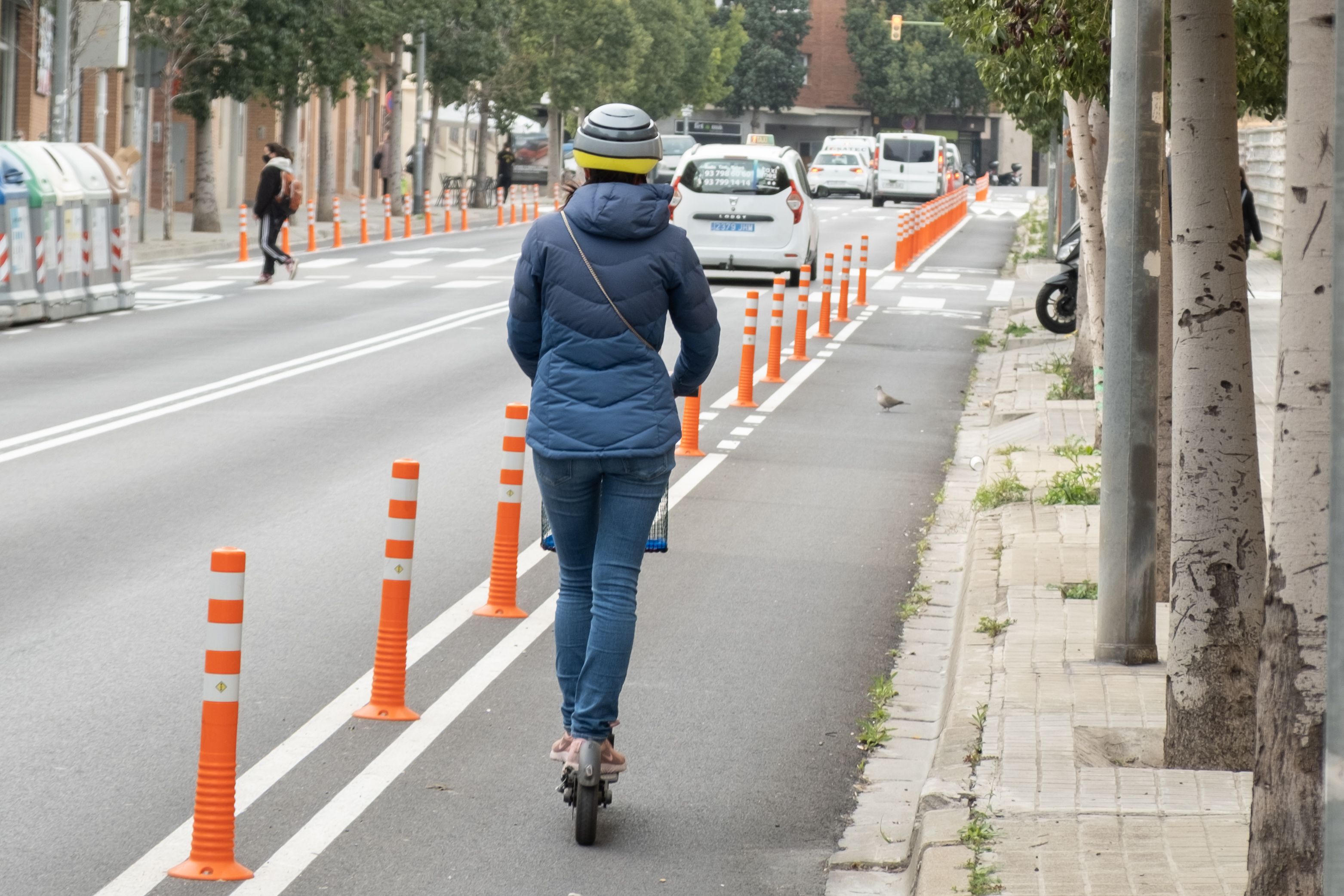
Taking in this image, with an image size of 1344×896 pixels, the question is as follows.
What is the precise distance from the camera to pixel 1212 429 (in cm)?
587

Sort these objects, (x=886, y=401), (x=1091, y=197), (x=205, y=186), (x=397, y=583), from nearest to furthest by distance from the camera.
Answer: (x=397, y=583)
(x=1091, y=197)
(x=886, y=401)
(x=205, y=186)

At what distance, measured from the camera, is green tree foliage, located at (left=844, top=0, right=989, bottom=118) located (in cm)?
10894

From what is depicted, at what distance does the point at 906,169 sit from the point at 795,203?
37.4 m

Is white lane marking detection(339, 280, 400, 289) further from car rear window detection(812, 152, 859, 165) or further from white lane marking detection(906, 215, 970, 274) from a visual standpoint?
car rear window detection(812, 152, 859, 165)

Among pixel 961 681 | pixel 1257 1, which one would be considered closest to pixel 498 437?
pixel 1257 1

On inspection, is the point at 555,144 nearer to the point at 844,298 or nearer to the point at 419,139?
the point at 419,139

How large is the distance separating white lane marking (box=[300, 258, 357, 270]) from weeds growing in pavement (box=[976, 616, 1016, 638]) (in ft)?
75.4

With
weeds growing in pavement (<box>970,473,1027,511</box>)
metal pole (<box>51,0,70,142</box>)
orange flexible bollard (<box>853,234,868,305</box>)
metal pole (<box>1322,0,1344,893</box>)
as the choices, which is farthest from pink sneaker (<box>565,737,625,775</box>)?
metal pole (<box>51,0,70,142</box>)

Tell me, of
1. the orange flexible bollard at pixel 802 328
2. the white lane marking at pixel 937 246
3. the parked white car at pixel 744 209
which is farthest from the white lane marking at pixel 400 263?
the orange flexible bollard at pixel 802 328

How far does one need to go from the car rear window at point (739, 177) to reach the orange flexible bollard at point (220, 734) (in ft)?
72.9

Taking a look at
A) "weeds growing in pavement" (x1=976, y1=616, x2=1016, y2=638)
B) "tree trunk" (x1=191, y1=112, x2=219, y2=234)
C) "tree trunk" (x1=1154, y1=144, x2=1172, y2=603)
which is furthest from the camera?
"tree trunk" (x1=191, y1=112, x2=219, y2=234)

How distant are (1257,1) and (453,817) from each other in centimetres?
640

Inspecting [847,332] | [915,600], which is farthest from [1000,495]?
[847,332]

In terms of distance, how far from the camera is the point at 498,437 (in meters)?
13.5
